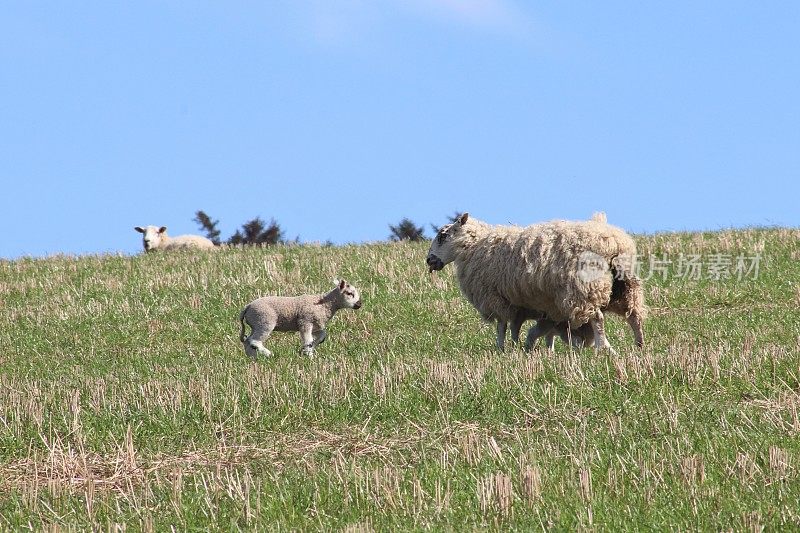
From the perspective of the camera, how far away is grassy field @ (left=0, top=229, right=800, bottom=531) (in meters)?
6.01

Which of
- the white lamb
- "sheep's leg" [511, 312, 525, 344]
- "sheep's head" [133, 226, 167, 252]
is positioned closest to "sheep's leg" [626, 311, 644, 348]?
"sheep's leg" [511, 312, 525, 344]

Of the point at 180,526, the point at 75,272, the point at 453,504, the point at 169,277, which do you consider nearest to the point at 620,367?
the point at 453,504

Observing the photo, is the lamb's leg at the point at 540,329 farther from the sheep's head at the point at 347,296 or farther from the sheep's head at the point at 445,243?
the sheep's head at the point at 347,296

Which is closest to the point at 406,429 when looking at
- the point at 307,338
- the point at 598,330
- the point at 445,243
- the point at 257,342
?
the point at 598,330

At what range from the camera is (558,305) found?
11891 mm

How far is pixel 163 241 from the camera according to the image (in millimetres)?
30047

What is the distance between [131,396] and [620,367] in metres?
4.52

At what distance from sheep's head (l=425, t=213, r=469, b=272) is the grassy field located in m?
1.13

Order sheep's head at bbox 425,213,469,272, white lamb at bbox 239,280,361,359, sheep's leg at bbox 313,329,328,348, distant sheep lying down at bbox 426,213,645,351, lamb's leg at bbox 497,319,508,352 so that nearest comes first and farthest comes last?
distant sheep lying down at bbox 426,213,645,351 → lamb's leg at bbox 497,319,508,352 → white lamb at bbox 239,280,361,359 → sheep's leg at bbox 313,329,328,348 → sheep's head at bbox 425,213,469,272

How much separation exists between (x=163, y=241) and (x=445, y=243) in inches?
693

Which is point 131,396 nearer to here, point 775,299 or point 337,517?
point 337,517

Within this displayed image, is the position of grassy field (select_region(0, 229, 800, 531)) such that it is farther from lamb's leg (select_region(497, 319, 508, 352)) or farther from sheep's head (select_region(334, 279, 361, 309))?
sheep's head (select_region(334, 279, 361, 309))

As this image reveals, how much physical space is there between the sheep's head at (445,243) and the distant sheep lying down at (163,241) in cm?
1622

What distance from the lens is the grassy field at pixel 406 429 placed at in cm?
601
